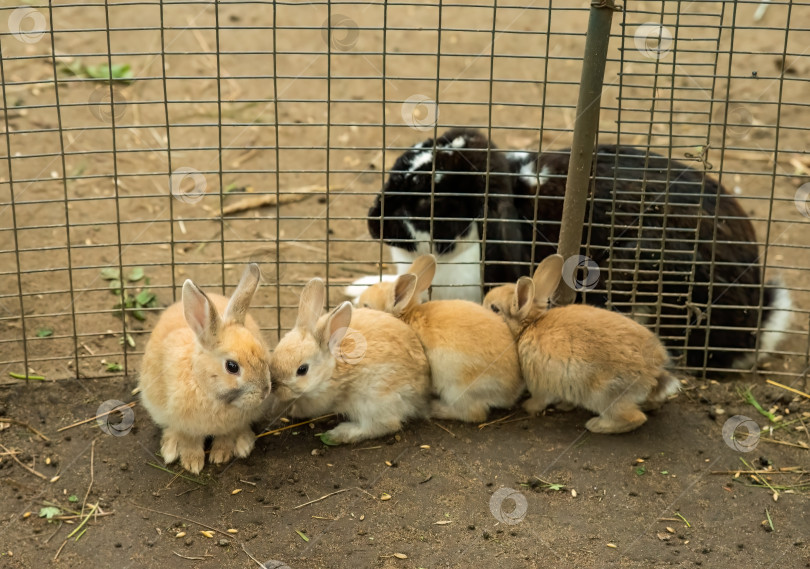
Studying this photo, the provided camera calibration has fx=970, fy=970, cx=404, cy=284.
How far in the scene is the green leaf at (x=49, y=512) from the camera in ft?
13.6

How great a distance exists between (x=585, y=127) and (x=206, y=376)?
2135mm

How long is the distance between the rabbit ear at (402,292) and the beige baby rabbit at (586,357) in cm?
50

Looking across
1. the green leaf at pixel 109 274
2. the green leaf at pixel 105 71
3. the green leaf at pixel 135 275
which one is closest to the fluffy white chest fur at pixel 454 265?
the green leaf at pixel 135 275


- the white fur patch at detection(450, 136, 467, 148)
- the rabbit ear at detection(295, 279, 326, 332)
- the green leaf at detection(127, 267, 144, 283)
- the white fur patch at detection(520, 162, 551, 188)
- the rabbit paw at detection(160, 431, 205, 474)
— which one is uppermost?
the white fur patch at detection(450, 136, 467, 148)

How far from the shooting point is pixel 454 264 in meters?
5.41

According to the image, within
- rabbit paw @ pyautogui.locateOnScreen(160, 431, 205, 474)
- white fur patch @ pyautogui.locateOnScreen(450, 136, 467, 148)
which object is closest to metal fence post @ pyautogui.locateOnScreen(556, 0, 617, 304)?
white fur patch @ pyautogui.locateOnScreen(450, 136, 467, 148)

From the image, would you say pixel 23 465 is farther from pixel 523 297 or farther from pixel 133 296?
pixel 523 297

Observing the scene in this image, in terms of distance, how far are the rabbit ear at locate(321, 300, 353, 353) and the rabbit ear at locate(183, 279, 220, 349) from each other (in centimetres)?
52

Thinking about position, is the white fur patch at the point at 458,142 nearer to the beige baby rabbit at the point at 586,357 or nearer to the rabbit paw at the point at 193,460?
the beige baby rabbit at the point at 586,357

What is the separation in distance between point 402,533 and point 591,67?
2.31 metres

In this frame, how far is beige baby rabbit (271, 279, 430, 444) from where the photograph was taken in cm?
443

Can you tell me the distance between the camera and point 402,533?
13.3ft

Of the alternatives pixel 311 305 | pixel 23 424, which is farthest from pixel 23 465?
pixel 311 305

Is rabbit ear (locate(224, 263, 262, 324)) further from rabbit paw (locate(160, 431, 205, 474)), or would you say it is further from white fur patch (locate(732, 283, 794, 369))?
white fur patch (locate(732, 283, 794, 369))
